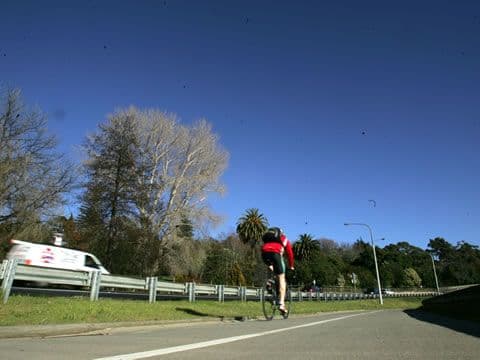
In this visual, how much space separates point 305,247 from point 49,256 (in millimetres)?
82989

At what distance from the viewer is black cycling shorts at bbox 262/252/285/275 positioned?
932 centimetres

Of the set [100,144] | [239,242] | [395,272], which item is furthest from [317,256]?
[100,144]

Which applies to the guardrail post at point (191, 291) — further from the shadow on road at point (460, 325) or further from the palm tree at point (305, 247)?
the palm tree at point (305, 247)

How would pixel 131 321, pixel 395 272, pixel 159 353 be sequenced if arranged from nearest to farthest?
pixel 159 353 → pixel 131 321 → pixel 395 272

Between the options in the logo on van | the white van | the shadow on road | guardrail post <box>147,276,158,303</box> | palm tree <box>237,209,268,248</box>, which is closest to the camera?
the shadow on road

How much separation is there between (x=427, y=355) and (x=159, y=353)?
2.89 metres

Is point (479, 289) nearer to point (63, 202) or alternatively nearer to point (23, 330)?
point (23, 330)

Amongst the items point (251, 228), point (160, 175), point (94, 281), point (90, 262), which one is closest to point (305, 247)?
point (251, 228)

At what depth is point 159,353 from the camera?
16.0 ft

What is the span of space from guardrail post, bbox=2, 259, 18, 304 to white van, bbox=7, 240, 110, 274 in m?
9.41

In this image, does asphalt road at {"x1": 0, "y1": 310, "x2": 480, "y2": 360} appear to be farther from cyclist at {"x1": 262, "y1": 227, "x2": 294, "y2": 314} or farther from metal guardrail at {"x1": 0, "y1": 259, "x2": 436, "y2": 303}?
metal guardrail at {"x1": 0, "y1": 259, "x2": 436, "y2": 303}

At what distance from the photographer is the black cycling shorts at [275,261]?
367 inches

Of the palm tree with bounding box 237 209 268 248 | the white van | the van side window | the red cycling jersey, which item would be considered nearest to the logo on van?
the white van

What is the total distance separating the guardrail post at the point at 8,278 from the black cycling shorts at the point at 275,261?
19.8 feet
